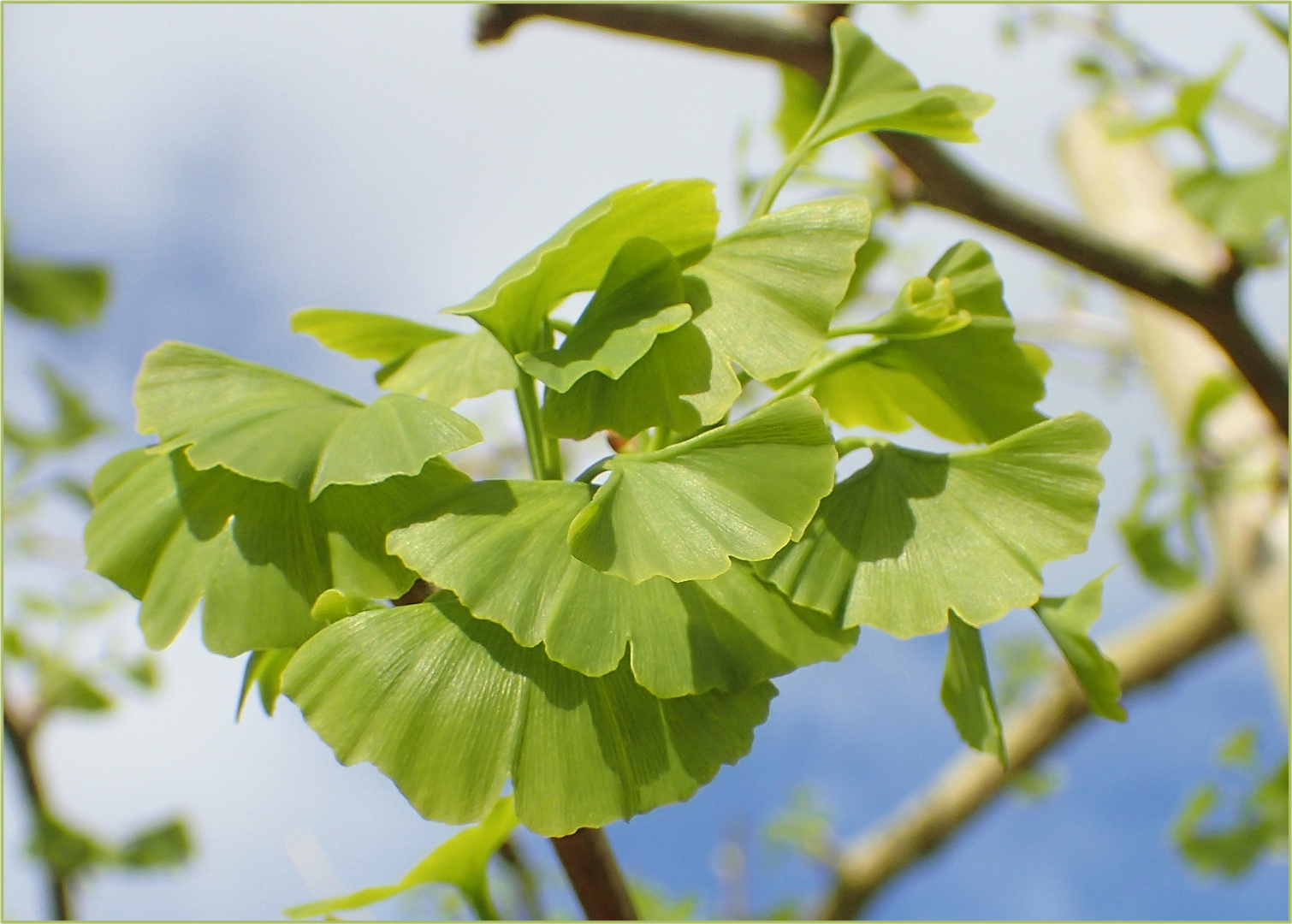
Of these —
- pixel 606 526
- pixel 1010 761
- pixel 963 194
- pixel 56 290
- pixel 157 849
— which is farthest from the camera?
pixel 1010 761

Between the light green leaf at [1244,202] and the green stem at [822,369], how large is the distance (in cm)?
63

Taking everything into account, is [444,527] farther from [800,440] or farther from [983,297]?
[983,297]

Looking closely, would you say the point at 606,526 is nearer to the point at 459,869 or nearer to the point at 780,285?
the point at 780,285

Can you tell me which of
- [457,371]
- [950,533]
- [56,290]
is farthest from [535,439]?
[56,290]

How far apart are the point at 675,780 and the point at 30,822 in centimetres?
124

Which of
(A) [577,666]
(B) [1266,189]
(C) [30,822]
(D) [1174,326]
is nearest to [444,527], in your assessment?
(A) [577,666]

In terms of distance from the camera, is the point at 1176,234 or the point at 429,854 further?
the point at 1176,234

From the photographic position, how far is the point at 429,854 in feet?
1.46

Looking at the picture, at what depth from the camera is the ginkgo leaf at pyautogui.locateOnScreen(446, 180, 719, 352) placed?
370 millimetres

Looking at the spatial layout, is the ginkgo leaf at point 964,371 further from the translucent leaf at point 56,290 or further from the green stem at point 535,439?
the translucent leaf at point 56,290

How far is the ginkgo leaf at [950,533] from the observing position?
0.34m

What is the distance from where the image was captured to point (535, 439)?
1.40ft

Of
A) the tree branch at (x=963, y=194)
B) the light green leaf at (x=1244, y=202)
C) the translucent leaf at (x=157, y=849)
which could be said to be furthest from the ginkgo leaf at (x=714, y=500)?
the translucent leaf at (x=157, y=849)

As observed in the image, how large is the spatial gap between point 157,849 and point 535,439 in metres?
1.31
